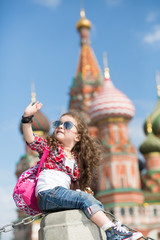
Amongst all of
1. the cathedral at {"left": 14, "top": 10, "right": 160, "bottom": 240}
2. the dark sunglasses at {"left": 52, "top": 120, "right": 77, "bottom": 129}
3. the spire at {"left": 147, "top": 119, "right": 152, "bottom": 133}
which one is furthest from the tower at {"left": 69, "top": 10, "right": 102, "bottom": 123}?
the dark sunglasses at {"left": 52, "top": 120, "right": 77, "bottom": 129}

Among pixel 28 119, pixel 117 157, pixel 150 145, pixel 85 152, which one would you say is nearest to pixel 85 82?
pixel 150 145

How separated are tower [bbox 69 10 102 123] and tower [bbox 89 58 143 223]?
115 inches

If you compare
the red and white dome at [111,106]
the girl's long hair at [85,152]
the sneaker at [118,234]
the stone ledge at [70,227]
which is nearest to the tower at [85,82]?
the red and white dome at [111,106]

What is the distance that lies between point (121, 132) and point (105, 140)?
40.0 inches

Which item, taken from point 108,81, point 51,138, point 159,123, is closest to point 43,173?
point 51,138

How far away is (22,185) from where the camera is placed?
275 centimetres

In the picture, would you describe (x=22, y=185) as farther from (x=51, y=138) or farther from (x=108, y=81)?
(x=108, y=81)

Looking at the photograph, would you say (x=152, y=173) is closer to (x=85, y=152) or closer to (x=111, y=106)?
(x=111, y=106)

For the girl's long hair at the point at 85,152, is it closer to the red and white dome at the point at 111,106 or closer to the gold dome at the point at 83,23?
the red and white dome at the point at 111,106

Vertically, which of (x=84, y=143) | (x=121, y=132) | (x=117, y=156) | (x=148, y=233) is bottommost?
(x=148, y=233)

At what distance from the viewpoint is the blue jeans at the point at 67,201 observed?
2.41 metres

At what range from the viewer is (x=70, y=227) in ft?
7.77

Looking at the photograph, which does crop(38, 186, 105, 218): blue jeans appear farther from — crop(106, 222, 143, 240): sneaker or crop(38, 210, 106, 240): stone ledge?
crop(106, 222, 143, 240): sneaker

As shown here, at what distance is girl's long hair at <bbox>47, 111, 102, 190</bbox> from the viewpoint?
2.95 meters
